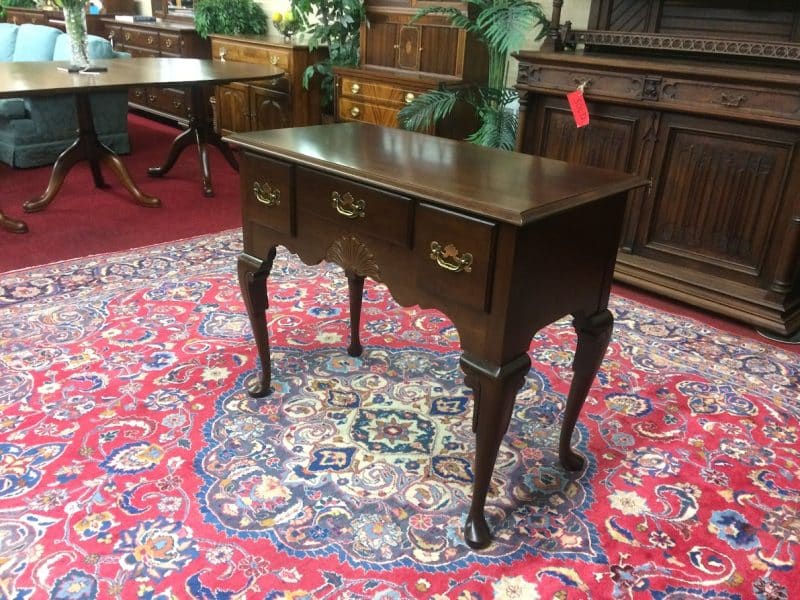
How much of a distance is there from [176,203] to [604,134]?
256 cm

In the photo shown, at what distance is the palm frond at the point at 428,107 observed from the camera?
11.5 feet

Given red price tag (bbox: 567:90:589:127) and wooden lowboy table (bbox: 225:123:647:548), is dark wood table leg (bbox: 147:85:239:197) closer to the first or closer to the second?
red price tag (bbox: 567:90:589:127)

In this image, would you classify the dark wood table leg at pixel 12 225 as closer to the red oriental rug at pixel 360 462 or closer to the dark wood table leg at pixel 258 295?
the red oriental rug at pixel 360 462

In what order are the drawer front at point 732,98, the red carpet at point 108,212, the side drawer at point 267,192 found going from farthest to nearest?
1. the red carpet at point 108,212
2. the drawer front at point 732,98
3. the side drawer at point 267,192

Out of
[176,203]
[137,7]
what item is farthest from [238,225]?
[137,7]

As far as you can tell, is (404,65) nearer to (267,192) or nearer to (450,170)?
(267,192)

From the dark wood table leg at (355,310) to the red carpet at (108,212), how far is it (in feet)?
5.23

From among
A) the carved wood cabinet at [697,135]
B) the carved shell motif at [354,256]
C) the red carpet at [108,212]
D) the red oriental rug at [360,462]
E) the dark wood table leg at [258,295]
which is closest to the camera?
the red oriental rug at [360,462]

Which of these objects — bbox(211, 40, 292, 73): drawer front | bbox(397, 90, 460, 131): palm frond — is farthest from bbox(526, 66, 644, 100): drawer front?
bbox(211, 40, 292, 73): drawer front

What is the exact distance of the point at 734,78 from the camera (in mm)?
2451

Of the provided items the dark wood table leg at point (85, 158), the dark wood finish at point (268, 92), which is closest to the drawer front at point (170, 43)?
the dark wood finish at point (268, 92)

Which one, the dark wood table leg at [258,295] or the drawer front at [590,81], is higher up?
the drawer front at [590,81]

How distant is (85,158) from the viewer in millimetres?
3941

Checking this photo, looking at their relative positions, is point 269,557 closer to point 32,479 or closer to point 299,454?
point 299,454
